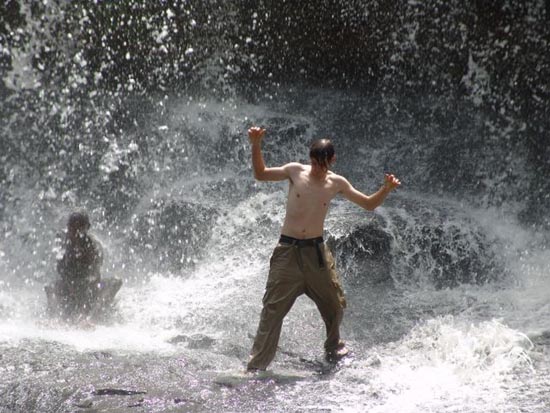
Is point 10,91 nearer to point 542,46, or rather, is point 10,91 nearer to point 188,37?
point 188,37

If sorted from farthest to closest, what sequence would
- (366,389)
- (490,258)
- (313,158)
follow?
(490,258) < (313,158) < (366,389)

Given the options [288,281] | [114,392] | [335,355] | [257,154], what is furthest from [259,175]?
[114,392]

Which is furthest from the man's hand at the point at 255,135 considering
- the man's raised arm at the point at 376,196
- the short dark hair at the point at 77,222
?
the short dark hair at the point at 77,222

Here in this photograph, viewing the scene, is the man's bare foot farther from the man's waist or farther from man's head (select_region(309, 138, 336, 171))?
man's head (select_region(309, 138, 336, 171))

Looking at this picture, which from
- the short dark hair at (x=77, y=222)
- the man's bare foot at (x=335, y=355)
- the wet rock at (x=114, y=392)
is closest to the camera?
the wet rock at (x=114, y=392)

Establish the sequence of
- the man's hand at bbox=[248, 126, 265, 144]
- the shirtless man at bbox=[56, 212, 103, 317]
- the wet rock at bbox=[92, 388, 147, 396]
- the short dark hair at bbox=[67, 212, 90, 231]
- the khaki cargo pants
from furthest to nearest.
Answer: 1. the shirtless man at bbox=[56, 212, 103, 317]
2. the short dark hair at bbox=[67, 212, 90, 231]
3. the khaki cargo pants
4. the man's hand at bbox=[248, 126, 265, 144]
5. the wet rock at bbox=[92, 388, 147, 396]

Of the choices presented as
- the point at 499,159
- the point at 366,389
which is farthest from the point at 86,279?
the point at 499,159

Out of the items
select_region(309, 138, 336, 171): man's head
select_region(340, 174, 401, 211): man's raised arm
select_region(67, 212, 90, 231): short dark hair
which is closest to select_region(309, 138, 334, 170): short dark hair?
select_region(309, 138, 336, 171): man's head

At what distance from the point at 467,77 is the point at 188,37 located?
13.3ft

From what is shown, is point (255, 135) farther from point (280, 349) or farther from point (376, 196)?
point (280, 349)

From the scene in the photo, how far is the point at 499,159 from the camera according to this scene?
408 inches

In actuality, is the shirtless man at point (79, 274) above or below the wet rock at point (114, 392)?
above

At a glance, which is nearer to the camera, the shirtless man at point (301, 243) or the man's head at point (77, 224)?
the shirtless man at point (301, 243)

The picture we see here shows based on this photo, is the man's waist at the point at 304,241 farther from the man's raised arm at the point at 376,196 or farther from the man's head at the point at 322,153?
the man's head at the point at 322,153
